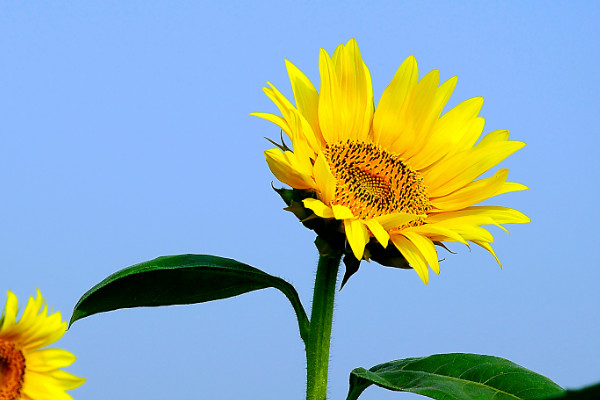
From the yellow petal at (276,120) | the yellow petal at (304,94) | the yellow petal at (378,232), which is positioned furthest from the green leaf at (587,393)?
the yellow petal at (304,94)

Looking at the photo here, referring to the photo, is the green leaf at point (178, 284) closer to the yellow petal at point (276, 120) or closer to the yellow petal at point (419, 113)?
the yellow petal at point (276, 120)

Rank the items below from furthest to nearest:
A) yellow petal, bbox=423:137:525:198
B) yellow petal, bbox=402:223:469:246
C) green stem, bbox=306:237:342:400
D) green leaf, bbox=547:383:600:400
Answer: yellow petal, bbox=423:137:525:198 < green stem, bbox=306:237:342:400 < yellow petal, bbox=402:223:469:246 < green leaf, bbox=547:383:600:400

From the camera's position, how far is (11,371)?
61.0 inches

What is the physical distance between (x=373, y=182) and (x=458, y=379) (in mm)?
532

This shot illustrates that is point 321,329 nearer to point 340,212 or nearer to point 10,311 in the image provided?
point 340,212

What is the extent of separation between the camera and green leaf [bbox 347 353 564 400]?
1602 millimetres

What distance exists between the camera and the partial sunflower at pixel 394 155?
1.61 metres

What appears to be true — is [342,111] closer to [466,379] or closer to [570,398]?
[466,379]

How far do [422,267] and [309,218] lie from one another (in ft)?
0.87

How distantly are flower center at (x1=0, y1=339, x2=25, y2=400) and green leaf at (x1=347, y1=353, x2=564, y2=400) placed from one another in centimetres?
74

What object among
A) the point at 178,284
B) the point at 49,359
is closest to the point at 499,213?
the point at 178,284

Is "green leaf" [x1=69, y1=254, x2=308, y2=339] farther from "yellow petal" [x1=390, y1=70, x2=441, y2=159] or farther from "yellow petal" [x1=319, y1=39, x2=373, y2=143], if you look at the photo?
"yellow petal" [x1=390, y1=70, x2=441, y2=159]

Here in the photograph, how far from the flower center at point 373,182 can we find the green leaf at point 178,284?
28 cm

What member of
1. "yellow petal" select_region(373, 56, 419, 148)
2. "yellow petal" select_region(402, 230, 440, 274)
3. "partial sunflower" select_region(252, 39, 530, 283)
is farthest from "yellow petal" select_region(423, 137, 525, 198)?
"yellow petal" select_region(402, 230, 440, 274)
